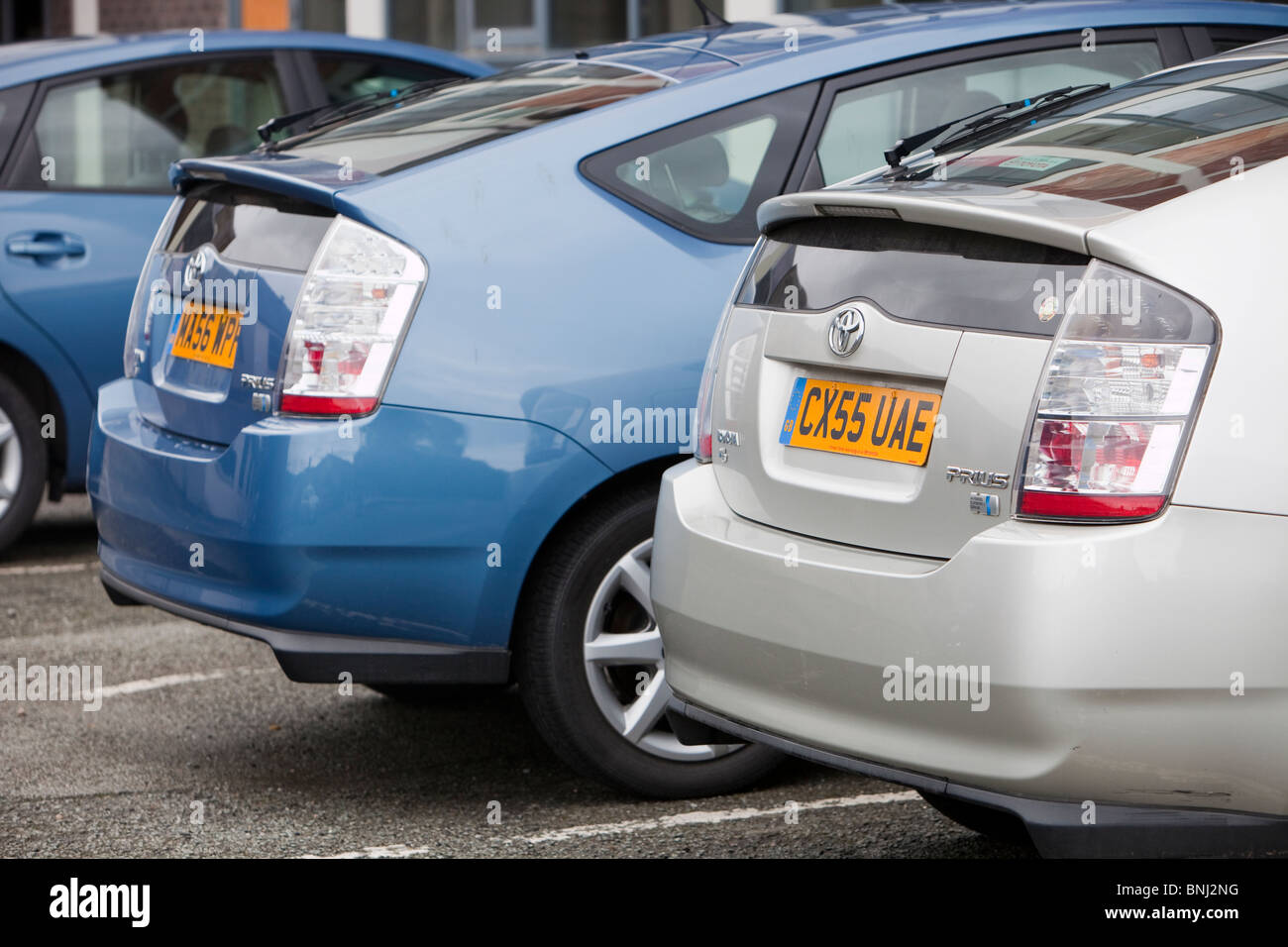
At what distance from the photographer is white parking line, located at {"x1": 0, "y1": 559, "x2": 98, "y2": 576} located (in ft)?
21.7

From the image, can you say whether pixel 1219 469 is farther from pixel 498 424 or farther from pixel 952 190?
pixel 498 424

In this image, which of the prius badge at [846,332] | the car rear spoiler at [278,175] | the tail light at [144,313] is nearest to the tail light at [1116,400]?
the prius badge at [846,332]

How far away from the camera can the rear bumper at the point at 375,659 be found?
3734mm

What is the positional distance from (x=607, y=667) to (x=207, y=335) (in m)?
1.18

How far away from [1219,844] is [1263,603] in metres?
0.36

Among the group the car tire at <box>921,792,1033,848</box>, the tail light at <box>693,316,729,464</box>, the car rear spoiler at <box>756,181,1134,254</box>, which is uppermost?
the car rear spoiler at <box>756,181,1134,254</box>

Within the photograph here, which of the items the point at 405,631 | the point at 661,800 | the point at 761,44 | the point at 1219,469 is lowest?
the point at 661,800

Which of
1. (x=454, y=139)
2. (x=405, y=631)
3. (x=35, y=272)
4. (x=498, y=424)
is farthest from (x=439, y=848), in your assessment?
(x=35, y=272)

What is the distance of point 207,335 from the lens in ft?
13.1

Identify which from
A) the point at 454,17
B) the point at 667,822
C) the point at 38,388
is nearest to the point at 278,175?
the point at 667,822

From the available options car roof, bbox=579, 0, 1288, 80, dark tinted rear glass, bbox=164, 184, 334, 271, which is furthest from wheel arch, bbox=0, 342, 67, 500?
car roof, bbox=579, 0, 1288, 80

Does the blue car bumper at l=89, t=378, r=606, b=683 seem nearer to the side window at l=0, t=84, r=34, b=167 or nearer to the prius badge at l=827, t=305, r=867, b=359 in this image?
the prius badge at l=827, t=305, r=867, b=359

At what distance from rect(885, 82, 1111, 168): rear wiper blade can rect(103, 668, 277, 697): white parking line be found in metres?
2.75

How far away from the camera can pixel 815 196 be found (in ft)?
10.1
